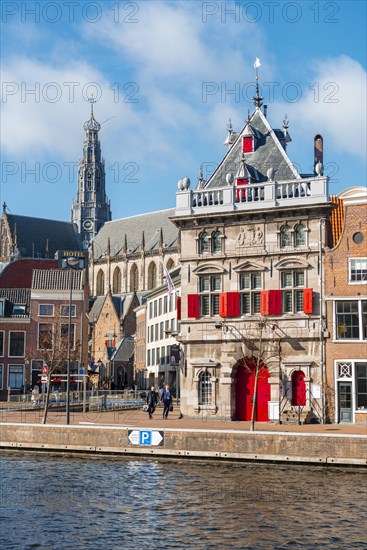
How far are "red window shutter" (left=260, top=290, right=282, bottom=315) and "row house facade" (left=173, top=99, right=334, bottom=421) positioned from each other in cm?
5

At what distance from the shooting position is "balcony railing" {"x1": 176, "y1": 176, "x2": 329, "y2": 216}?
138 feet

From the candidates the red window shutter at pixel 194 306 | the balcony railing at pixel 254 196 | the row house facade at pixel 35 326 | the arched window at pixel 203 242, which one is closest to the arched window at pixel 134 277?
the row house facade at pixel 35 326

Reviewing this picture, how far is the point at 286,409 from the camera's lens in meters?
41.5

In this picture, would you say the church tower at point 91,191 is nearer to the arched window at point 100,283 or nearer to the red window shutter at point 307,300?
the arched window at point 100,283

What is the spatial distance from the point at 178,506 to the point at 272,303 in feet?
61.0

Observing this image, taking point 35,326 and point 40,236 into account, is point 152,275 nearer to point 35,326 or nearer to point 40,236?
point 40,236

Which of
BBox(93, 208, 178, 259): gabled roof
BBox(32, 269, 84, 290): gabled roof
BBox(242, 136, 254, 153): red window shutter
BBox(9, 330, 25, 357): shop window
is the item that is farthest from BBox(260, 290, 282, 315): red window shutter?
BBox(93, 208, 178, 259): gabled roof

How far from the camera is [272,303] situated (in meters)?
42.1

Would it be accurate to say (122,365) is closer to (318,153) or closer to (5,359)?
(5,359)

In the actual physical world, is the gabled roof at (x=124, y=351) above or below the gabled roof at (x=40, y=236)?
below

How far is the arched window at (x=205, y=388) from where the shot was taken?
144 ft

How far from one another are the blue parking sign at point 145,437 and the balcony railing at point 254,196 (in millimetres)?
14011

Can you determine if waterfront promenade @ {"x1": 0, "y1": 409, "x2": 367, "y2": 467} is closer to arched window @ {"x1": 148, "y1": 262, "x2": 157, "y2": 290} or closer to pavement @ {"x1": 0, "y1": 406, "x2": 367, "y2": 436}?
pavement @ {"x1": 0, "y1": 406, "x2": 367, "y2": 436}

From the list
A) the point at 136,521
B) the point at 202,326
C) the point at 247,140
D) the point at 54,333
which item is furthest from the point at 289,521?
the point at 54,333
